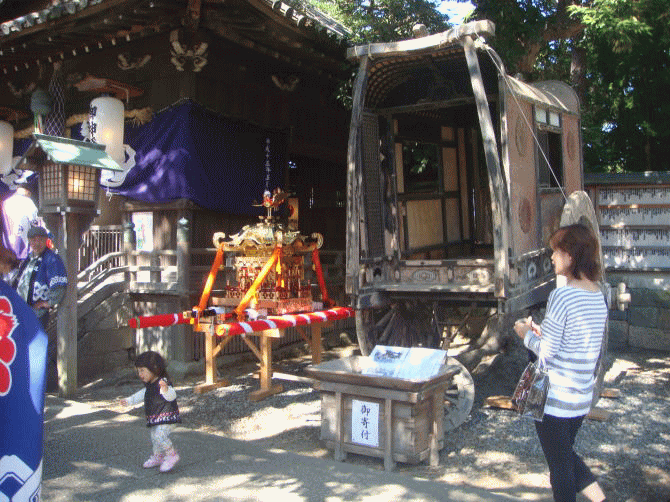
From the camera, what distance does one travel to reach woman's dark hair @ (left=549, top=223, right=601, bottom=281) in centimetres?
369

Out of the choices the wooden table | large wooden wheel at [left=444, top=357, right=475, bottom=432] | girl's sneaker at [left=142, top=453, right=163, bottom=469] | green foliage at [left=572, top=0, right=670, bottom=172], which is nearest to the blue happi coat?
the wooden table

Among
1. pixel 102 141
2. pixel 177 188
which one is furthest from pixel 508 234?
pixel 102 141

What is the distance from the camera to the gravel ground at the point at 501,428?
5.01 m

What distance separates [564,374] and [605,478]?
1.81 meters

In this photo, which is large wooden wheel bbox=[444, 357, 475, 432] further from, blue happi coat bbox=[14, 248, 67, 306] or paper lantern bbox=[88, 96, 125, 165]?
paper lantern bbox=[88, 96, 125, 165]

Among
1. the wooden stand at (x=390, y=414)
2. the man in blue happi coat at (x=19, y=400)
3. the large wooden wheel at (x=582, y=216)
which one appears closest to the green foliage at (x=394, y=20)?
the large wooden wheel at (x=582, y=216)

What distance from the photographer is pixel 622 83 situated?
414 inches

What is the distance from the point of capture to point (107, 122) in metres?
8.63

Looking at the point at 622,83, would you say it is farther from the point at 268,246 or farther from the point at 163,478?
the point at 163,478

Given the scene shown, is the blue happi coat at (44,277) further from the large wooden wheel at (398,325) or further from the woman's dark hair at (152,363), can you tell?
the large wooden wheel at (398,325)

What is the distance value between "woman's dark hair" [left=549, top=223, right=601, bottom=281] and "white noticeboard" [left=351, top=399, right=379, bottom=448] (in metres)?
2.18

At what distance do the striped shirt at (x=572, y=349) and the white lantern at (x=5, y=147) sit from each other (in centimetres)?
969

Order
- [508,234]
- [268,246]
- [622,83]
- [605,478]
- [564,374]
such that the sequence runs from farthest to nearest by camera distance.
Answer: [622,83]
[268,246]
[508,234]
[605,478]
[564,374]

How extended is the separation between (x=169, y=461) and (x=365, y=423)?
1.54 meters
